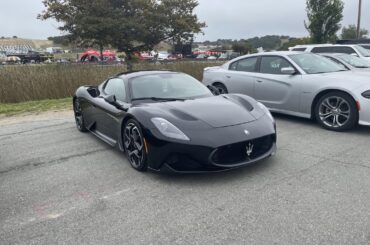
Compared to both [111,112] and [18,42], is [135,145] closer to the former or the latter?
[111,112]

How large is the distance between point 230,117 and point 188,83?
1405 mm

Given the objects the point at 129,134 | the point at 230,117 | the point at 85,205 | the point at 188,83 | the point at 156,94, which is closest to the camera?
the point at 85,205

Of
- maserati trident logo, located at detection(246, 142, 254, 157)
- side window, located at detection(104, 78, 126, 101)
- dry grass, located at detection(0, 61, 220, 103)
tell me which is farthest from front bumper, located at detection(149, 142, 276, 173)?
dry grass, located at detection(0, 61, 220, 103)

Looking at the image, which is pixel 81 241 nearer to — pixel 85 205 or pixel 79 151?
pixel 85 205

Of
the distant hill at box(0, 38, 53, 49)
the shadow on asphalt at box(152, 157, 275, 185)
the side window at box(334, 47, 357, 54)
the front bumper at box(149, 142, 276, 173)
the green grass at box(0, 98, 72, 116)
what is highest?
the distant hill at box(0, 38, 53, 49)

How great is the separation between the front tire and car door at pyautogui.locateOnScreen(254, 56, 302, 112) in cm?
53

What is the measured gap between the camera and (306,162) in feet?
15.0

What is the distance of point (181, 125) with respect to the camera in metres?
4.10

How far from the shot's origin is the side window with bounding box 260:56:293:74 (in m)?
7.16

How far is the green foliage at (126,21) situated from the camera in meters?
20.4

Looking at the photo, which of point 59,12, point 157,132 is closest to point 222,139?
point 157,132

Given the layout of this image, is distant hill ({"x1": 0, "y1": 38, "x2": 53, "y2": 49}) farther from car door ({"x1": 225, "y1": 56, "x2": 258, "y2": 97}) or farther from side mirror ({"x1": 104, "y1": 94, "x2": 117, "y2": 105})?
side mirror ({"x1": 104, "y1": 94, "x2": 117, "y2": 105})

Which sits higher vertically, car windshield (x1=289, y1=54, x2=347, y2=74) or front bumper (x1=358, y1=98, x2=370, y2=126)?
car windshield (x1=289, y1=54, x2=347, y2=74)

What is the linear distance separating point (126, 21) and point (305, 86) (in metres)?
16.2
